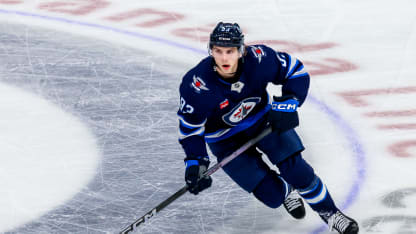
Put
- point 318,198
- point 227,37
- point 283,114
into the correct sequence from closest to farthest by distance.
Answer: point 227,37 → point 283,114 → point 318,198

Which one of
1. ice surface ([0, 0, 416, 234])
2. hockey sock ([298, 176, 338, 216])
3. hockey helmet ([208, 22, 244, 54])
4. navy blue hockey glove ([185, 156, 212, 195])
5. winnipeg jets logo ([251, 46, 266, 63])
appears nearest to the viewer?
hockey helmet ([208, 22, 244, 54])

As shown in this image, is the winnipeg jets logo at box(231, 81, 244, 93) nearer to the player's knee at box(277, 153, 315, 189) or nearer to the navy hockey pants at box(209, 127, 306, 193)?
the navy hockey pants at box(209, 127, 306, 193)

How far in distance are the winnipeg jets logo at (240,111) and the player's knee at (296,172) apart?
344 millimetres

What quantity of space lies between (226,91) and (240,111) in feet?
0.69

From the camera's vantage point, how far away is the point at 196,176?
168 inches

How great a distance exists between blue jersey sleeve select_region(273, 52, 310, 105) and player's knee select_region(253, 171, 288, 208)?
0.50 meters

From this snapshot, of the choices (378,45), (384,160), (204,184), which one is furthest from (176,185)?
(378,45)

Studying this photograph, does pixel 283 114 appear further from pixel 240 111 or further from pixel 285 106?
pixel 240 111

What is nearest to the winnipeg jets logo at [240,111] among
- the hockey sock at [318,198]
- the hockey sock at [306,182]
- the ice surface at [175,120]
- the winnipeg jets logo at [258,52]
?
the winnipeg jets logo at [258,52]

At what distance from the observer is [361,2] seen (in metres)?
8.44

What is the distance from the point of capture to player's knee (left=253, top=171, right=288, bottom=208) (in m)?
4.59

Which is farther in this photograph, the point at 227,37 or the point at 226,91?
the point at 226,91

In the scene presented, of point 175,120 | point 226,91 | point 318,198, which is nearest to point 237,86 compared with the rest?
point 226,91

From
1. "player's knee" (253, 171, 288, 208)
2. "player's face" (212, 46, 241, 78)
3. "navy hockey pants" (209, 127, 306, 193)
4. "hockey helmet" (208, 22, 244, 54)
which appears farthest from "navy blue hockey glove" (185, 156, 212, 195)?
"hockey helmet" (208, 22, 244, 54)
